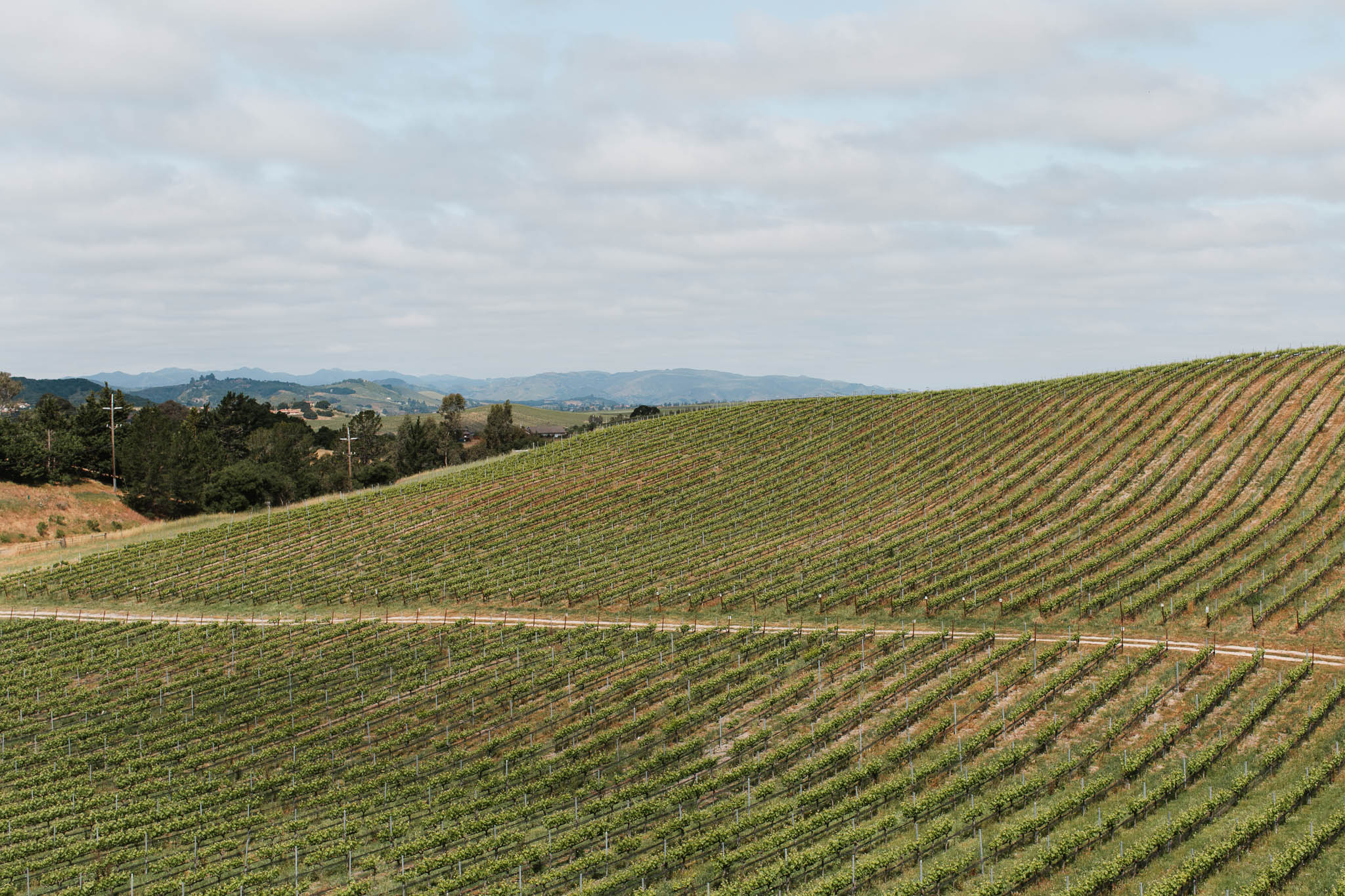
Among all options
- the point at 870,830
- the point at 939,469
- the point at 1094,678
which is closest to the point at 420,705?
the point at 870,830

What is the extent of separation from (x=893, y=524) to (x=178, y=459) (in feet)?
250

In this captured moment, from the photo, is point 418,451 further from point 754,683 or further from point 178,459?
point 754,683

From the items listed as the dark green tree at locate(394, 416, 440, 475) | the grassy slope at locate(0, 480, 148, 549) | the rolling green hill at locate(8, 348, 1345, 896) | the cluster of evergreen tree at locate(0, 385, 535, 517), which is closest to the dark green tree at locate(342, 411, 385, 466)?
the dark green tree at locate(394, 416, 440, 475)

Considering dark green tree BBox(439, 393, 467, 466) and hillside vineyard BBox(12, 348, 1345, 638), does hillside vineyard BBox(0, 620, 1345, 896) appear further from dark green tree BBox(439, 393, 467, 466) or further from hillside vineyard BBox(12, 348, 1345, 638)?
dark green tree BBox(439, 393, 467, 466)

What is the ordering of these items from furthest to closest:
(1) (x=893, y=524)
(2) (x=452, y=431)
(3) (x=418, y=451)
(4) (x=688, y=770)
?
(2) (x=452, y=431) → (3) (x=418, y=451) → (1) (x=893, y=524) → (4) (x=688, y=770)

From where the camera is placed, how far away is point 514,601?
173 feet

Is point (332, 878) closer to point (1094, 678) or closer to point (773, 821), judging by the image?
point (773, 821)

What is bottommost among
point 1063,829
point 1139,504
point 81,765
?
point 81,765

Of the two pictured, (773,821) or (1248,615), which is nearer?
(773,821)

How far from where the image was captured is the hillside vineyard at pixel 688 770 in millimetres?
24875

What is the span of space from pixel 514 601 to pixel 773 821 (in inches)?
1118

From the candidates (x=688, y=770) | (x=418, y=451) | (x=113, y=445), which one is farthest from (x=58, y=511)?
(x=688, y=770)

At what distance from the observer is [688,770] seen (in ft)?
102

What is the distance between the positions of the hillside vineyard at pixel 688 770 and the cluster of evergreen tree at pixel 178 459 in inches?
1844
